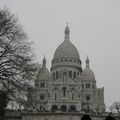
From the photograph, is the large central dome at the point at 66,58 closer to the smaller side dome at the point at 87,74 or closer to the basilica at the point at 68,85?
the basilica at the point at 68,85

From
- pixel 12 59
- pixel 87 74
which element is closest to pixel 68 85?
pixel 87 74

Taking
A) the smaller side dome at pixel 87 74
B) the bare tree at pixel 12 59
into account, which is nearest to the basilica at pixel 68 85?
the smaller side dome at pixel 87 74

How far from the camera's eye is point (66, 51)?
401 feet

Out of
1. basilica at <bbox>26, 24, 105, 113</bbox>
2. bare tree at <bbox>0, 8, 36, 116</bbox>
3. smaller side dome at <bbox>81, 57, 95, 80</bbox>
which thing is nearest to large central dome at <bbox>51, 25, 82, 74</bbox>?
basilica at <bbox>26, 24, 105, 113</bbox>

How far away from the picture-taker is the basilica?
101312 millimetres

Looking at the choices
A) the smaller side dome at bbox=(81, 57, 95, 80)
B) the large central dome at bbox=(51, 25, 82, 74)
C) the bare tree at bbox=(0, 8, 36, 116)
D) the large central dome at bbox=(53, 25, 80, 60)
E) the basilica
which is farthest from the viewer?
the large central dome at bbox=(53, 25, 80, 60)

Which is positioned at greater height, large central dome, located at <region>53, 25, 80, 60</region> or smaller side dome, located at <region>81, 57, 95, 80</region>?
large central dome, located at <region>53, 25, 80, 60</region>

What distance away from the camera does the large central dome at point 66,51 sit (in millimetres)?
121000

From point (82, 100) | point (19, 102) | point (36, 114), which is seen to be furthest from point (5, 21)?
point (82, 100)

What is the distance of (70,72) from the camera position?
385ft

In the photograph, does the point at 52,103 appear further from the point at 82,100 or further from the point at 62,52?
the point at 62,52

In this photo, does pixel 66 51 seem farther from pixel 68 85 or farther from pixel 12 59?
pixel 12 59

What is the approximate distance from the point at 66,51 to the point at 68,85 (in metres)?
21.8

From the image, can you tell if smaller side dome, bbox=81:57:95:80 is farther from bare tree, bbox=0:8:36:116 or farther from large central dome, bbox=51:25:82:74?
bare tree, bbox=0:8:36:116
